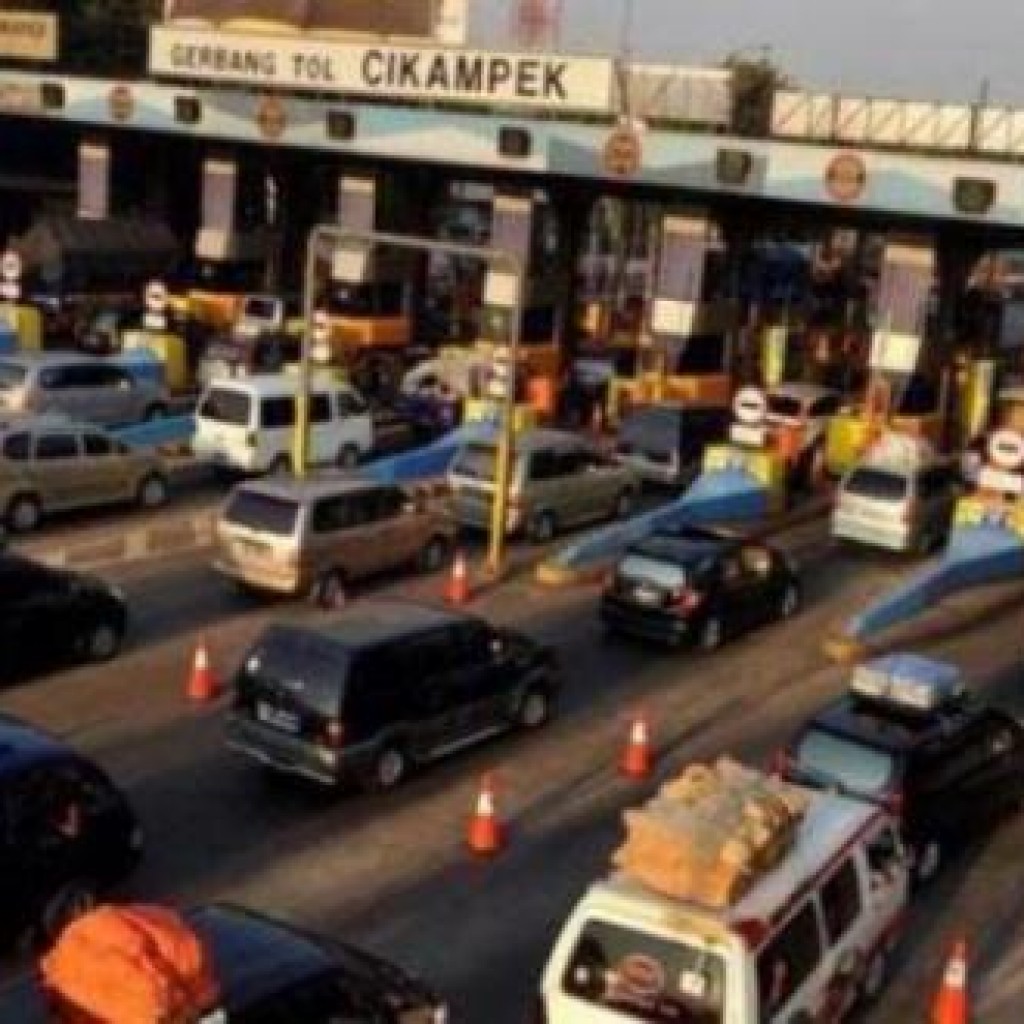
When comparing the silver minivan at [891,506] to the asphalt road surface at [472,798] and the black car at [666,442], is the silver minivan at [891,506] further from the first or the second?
the asphalt road surface at [472,798]

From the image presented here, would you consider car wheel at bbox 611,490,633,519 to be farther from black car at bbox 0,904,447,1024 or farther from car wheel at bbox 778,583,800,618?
black car at bbox 0,904,447,1024

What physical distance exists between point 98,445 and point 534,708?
414 inches

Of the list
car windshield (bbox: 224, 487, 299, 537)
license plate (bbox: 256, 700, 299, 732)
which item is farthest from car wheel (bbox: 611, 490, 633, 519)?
license plate (bbox: 256, 700, 299, 732)

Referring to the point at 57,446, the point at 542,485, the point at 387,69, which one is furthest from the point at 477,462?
the point at 387,69

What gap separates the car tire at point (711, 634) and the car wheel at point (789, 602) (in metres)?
1.81

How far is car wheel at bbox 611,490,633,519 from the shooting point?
3184 cm

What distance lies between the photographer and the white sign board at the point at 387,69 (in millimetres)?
41438

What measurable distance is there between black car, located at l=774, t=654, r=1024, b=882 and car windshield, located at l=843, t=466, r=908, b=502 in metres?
11.4

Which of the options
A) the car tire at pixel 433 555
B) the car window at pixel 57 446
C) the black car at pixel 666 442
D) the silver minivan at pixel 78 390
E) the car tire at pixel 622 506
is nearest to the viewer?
the car tire at pixel 433 555

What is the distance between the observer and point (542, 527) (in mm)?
30219

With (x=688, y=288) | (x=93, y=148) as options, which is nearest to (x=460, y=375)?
(x=688, y=288)

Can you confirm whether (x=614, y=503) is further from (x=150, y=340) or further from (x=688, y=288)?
(x=150, y=340)

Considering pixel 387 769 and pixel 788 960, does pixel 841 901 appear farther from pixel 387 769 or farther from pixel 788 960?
pixel 387 769

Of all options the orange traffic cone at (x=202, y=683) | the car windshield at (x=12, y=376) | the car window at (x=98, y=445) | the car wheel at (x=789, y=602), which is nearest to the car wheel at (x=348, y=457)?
the car window at (x=98, y=445)
